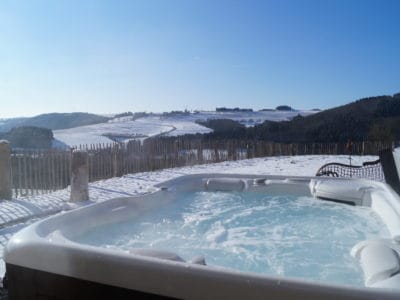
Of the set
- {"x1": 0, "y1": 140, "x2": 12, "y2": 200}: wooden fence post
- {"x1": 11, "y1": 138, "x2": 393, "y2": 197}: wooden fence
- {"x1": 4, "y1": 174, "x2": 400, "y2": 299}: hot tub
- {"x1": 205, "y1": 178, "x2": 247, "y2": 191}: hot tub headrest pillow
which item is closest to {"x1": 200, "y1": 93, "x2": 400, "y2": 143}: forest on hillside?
{"x1": 11, "y1": 138, "x2": 393, "y2": 197}: wooden fence

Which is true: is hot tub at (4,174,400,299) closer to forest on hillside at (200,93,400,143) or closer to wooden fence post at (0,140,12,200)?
wooden fence post at (0,140,12,200)

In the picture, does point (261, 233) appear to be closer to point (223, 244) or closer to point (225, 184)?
point (223, 244)

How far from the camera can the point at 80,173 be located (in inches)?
232

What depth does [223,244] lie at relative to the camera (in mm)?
3283

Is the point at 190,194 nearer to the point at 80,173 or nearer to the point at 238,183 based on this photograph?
the point at 238,183

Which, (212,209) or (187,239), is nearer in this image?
(187,239)

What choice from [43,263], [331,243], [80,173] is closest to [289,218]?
[331,243]

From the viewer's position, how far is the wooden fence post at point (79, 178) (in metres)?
5.76

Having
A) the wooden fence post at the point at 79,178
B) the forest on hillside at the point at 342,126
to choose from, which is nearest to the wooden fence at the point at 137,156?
the wooden fence post at the point at 79,178

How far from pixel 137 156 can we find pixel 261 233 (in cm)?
686

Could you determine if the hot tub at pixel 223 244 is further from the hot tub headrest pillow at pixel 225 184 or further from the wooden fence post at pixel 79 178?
the wooden fence post at pixel 79 178

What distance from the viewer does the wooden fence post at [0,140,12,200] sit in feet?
19.1

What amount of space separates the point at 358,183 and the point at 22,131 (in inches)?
524

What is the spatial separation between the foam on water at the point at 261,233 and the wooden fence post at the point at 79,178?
1786 millimetres
